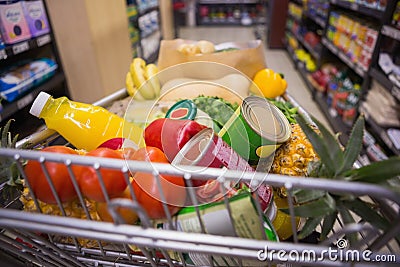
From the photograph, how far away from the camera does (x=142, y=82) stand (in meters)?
1.27

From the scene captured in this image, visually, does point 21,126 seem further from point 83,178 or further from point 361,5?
point 361,5

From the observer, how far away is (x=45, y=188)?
559mm

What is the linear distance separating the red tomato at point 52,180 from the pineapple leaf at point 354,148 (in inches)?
20.8

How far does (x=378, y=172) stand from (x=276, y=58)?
4.93 meters

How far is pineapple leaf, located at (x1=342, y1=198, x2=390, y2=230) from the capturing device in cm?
49

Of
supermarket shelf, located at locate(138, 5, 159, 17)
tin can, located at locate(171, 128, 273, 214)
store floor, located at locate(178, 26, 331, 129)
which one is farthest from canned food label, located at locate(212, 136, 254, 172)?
supermarket shelf, located at locate(138, 5, 159, 17)

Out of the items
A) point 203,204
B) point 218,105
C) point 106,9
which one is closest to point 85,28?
point 106,9

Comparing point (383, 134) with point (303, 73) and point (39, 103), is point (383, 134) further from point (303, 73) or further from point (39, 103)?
point (303, 73)

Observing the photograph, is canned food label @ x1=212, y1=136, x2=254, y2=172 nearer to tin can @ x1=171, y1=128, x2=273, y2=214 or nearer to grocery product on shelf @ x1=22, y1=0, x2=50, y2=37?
tin can @ x1=171, y1=128, x2=273, y2=214

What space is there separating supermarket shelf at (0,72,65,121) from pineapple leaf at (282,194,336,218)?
1826 mm

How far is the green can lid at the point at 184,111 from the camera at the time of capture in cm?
76

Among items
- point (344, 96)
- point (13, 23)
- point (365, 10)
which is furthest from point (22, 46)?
point (344, 96)

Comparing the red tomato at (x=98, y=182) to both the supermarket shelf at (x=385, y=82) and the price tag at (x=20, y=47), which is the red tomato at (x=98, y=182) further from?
the supermarket shelf at (x=385, y=82)

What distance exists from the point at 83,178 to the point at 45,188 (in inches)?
3.6
